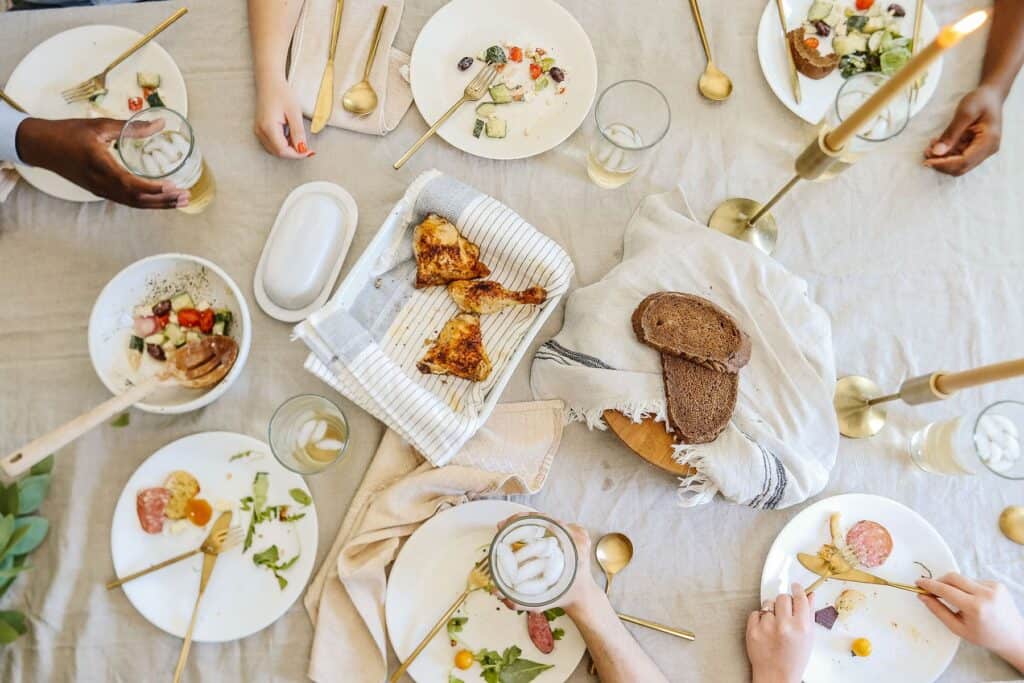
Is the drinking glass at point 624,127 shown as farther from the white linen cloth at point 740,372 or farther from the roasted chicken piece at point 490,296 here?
the roasted chicken piece at point 490,296

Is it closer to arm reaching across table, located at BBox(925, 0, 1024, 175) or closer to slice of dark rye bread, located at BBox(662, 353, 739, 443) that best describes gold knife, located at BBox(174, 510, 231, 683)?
slice of dark rye bread, located at BBox(662, 353, 739, 443)

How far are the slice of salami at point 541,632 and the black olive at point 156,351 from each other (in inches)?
28.1

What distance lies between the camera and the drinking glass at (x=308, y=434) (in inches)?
44.1

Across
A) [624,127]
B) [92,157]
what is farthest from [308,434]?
[624,127]

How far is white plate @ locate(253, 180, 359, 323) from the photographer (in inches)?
45.0

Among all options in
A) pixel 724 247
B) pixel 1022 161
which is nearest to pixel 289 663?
pixel 724 247

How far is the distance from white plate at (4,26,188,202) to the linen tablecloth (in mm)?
40

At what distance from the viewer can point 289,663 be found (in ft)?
3.62

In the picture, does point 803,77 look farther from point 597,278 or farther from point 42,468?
point 42,468

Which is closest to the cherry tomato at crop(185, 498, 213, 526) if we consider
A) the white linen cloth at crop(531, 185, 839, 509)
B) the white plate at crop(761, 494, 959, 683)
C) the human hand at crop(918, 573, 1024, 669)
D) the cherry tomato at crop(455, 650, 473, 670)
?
the cherry tomato at crop(455, 650, 473, 670)

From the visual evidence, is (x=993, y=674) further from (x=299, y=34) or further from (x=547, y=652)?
(x=299, y=34)

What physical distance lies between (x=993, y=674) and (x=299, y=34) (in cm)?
161

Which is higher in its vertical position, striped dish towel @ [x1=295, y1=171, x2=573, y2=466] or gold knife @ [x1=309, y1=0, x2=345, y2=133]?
gold knife @ [x1=309, y1=0, x2=345, y2=133]

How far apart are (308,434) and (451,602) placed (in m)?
0.35
